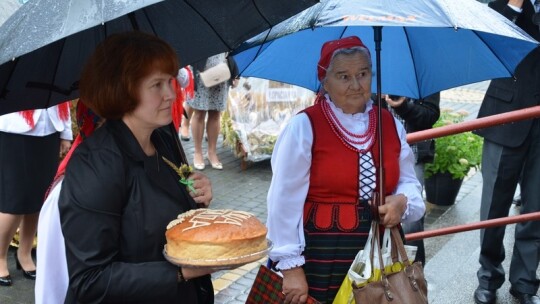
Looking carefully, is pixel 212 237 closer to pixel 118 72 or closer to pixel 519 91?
pixel 118 72

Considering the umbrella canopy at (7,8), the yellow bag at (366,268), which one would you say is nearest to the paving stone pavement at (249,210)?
the yellow bag at (366,268)

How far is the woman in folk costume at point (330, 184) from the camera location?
2947mm

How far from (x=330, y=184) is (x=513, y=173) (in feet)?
7.34

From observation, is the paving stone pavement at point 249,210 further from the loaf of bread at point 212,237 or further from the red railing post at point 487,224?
the loaf of bread at point 212,237

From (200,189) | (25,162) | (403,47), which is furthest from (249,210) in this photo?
(200,189)

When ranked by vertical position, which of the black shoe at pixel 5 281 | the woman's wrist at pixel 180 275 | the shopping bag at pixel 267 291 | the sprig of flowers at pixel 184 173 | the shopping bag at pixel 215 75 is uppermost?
the sprig of flowers at pixel 184 173

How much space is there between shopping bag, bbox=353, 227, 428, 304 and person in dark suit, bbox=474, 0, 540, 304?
6.76 feet

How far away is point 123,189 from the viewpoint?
7.38ft

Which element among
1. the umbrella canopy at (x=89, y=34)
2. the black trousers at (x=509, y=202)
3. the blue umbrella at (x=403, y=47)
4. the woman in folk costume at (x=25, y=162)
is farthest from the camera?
the woman in folk costume at (x=25, y=162)

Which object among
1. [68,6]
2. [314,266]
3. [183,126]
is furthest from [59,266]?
[183,126]

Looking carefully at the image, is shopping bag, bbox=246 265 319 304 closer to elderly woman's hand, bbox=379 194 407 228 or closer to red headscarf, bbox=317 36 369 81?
elderly woman's hand, bbox=379 194 407 228

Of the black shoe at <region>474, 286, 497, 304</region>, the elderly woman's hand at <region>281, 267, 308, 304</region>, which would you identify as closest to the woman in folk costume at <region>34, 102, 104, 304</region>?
the elderly woman's hand at <region>281, 267, 308, 304</region>

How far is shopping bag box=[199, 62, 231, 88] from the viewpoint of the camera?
8219 mm

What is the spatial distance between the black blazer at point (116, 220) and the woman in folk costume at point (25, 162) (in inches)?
115
